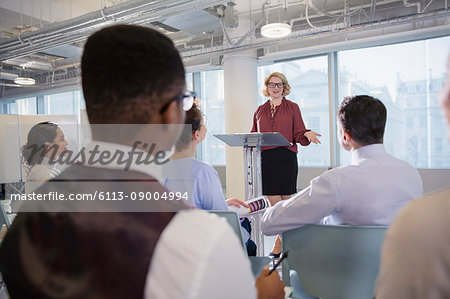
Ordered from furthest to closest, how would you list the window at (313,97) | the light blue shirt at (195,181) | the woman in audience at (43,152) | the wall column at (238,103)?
the window at (313,97), the wall column at (238,103), the woman in audience at (43,152), the light blue shirt at (195,181)

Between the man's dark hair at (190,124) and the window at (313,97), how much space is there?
5.19m

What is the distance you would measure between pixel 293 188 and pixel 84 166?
10.3 feet

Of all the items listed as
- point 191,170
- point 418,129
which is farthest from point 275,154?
point 418,129

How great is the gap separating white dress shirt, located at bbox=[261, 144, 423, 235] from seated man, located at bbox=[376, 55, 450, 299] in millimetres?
780

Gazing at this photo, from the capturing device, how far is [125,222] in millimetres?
516

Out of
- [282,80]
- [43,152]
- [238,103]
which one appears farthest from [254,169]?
[238,103]

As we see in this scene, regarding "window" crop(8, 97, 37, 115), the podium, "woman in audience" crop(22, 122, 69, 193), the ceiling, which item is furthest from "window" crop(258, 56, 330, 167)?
"window" crop(8, 97, 37, 115)

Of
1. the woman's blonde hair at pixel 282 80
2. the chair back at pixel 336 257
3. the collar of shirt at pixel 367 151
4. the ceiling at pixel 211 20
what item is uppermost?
the ceiling at pixel 211 20

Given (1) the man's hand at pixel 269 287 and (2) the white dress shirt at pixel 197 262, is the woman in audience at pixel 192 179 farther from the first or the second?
(2) the white dress shirt at pixel 197 262

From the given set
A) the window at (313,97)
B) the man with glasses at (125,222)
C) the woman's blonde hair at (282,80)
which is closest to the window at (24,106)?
the window at (313,97)

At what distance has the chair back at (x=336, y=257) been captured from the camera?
48.8 inches

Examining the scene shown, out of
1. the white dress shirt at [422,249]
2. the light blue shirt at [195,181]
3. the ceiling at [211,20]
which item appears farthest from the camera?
the ceiling at [211,20]

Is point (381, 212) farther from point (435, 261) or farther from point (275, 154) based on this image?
point (275, 154)

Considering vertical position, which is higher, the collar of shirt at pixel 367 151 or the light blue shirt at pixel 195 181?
the collar of shirt at pixel 367 151
